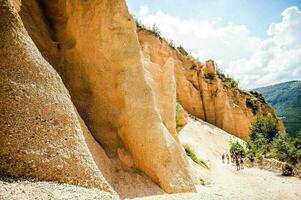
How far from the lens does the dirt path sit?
43.3 ft

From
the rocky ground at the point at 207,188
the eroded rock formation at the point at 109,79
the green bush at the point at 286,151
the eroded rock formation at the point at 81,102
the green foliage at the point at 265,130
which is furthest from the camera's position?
the green foliage at the point at 265,130

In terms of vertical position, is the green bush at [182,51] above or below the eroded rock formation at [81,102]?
above

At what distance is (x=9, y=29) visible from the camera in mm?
9211

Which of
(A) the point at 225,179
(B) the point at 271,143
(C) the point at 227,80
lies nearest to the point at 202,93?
(C) the point at 227,80

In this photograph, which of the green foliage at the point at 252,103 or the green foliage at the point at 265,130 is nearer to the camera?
the green foliage at the point at 265,130

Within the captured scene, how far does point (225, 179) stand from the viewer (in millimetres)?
20688

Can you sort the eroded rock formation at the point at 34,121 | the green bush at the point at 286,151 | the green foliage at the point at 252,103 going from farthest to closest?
1. the green foliage at the point at 252,103
2. the green bush at the point at 286,151
3. the eroded rock formation at the point at 34,121

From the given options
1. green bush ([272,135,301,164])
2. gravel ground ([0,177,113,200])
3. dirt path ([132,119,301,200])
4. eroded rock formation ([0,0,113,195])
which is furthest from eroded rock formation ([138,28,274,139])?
gravel ground ([0,177,113,200])

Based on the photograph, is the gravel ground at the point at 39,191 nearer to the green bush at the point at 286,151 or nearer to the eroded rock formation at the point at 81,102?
the eroded rock formation at the point at 81,102

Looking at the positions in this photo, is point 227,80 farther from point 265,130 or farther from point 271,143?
point 271,143

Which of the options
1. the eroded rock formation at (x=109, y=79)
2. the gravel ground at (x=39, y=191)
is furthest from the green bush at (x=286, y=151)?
the gravel ground at (x=39, y=191)

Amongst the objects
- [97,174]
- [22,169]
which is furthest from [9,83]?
[97,174]

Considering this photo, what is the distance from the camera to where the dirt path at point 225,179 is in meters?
13.2

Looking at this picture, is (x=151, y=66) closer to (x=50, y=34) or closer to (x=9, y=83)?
(x=50, y=34)
